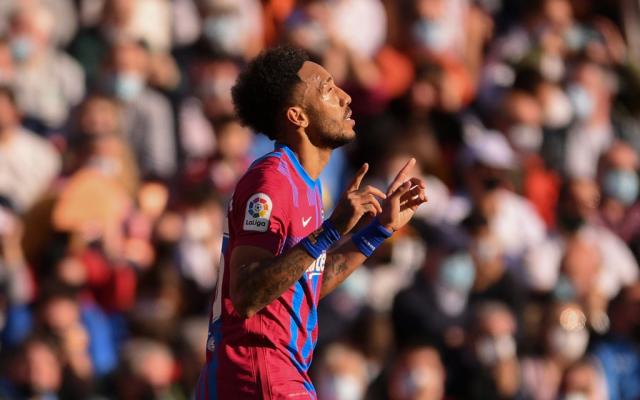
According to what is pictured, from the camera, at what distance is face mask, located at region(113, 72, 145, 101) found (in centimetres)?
1064

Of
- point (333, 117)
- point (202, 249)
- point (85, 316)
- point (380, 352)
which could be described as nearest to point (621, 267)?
point (380, 352)

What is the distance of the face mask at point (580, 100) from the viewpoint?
12289mm

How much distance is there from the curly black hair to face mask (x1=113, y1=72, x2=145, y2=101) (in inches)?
193

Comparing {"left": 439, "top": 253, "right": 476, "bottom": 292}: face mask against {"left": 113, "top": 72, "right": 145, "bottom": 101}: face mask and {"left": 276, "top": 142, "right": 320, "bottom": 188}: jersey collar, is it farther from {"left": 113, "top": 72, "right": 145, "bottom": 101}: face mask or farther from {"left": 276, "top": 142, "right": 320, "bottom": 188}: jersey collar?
{"left": 276, "top": 142, "right": 320, "bottom": 188}: jersey collar

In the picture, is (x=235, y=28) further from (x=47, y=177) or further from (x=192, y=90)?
(x=47, y=177)

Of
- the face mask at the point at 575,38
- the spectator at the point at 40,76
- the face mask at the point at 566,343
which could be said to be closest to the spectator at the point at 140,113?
the spectator at the point at 40,76

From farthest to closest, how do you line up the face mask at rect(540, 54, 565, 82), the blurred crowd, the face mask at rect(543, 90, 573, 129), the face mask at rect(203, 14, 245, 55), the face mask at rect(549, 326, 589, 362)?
the face mask at rect(540, 54, 565, 82)
the face mask at rect(543, 90, 573, 129)
the face mask at rect(203, 14, 245, 55)
the face mask at rect(549, 326, 589, 362)
the blurred crowd

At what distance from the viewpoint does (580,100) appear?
12.3 m

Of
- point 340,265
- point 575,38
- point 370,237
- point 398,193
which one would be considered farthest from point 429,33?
point 398,193

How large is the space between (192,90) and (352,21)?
146cm

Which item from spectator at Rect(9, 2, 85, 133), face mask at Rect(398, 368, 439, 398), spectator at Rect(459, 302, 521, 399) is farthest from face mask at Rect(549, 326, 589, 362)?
spectator at Rect(9, 2, 85, 133)

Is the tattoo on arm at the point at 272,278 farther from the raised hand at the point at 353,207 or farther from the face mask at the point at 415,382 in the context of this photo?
the face mask at the point at 415,382

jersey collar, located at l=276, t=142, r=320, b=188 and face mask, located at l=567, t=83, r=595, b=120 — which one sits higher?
jersey collar, located at l=276, t=142, r=320, b=188

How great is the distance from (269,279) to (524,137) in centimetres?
687
